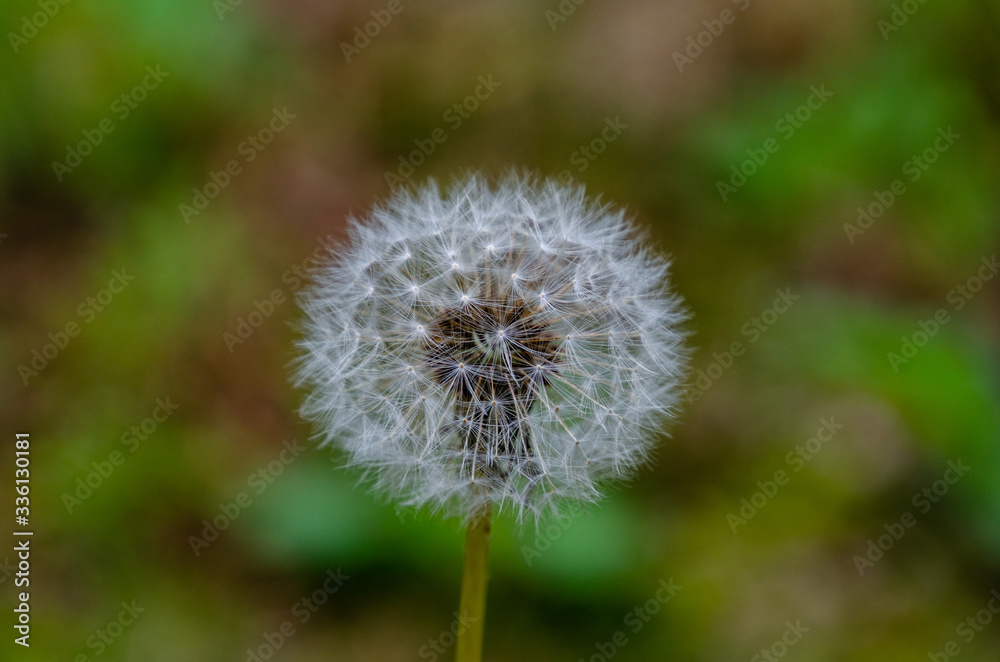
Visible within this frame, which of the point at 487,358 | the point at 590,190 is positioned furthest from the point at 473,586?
the point at 590,190

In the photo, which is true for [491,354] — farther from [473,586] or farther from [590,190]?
[590,190]

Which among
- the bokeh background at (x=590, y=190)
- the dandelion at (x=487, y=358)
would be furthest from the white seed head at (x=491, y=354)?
the bokeh background at (x=590, y=190)

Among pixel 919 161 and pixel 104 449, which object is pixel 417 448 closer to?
pixel 104 449

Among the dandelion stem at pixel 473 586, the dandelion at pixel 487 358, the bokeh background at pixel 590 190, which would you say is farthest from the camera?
the bokeh background at pixel 590 190

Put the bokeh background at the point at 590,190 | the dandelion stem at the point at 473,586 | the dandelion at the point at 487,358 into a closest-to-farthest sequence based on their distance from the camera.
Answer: the dandelion stem at the point at 473,586 → the dandelion at the point at 487,358 → the bokeh background at the point at 590,190

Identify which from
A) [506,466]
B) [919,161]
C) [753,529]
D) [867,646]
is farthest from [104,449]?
[919,161]

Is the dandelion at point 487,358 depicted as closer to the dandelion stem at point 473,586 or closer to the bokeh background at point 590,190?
the dandelion stem at point 473,586

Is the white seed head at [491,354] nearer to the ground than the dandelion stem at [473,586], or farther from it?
farther from it
